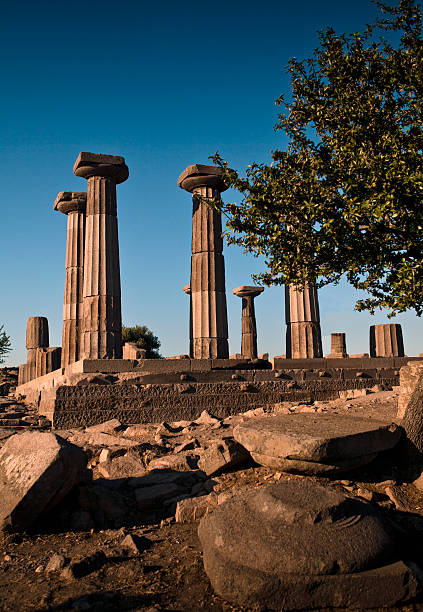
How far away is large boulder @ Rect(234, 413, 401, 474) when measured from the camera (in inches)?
226

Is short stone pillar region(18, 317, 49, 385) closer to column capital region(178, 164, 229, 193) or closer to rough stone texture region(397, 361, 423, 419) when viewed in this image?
column capital region(178, 164, 229, 193)

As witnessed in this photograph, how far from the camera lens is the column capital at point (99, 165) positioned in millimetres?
14961

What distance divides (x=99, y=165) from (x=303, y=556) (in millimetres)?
13350

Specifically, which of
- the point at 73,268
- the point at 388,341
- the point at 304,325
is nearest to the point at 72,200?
the point at 73,268

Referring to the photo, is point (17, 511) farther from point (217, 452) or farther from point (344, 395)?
point (344, 395)

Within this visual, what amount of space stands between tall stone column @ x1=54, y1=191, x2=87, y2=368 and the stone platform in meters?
3.66

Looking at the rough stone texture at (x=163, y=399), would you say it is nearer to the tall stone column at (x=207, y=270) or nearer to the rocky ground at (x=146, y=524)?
the rocky ground at (x=146, y=524)

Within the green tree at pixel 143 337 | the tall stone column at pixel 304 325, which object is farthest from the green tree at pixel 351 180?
the green tree at pixel 143 337

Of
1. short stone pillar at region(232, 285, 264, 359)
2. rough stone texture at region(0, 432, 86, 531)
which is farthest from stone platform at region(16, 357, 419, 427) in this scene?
short stone pillar at region(232, 285, 264, 359)

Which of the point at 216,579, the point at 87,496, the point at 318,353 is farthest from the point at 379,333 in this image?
the point at 216,579

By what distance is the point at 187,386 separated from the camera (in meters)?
12.0

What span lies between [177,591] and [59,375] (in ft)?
38.2

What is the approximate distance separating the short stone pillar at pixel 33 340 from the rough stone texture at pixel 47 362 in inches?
85.3

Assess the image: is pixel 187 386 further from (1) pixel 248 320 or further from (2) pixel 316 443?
(1) pixel 248 320
